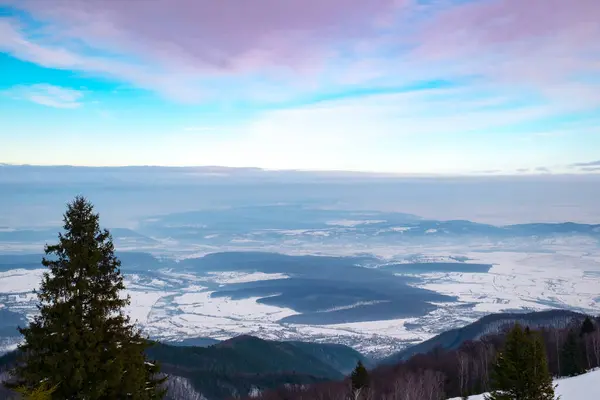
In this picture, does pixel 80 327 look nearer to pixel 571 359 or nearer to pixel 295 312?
pixel 571 359

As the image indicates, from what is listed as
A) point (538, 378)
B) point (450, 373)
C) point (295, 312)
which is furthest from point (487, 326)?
point (538, 378)

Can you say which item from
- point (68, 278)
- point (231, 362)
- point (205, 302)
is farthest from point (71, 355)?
point (205, 302)

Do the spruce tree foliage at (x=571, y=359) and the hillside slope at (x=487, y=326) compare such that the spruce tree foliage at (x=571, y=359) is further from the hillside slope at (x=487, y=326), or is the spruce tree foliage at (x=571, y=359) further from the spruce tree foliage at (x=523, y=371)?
the hillside slope at (x=487, y=326)

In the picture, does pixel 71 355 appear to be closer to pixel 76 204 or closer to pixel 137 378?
pixel 137 378

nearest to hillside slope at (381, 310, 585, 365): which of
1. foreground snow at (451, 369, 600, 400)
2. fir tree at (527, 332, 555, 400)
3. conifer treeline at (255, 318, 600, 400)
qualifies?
conifer treeline at (255, 318, 600, 400)

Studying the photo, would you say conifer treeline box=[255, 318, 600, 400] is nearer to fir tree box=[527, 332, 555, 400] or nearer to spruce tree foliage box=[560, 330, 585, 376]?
spruce tree foliage box=[560, 330, 585, 376]

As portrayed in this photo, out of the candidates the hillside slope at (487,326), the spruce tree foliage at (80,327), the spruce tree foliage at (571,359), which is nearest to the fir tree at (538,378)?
the spruce tree foliage at (80,327)

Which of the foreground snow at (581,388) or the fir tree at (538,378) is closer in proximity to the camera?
the fir tree at (538,378)

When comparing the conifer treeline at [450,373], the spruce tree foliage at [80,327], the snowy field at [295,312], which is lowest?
the snowy field at [295,312]

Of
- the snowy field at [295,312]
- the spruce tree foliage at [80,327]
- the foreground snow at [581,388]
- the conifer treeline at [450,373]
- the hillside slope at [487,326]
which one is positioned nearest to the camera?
the spruce tree foliage at [80,327]
